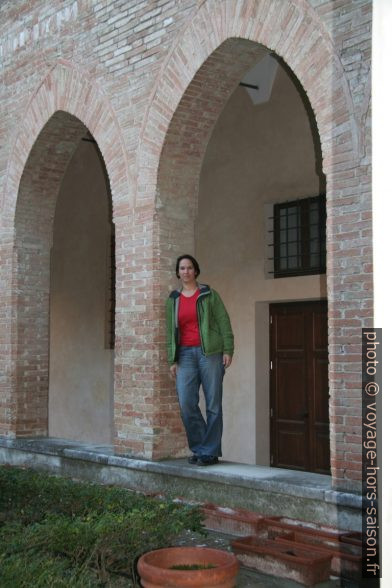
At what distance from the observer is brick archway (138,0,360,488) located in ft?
18.8

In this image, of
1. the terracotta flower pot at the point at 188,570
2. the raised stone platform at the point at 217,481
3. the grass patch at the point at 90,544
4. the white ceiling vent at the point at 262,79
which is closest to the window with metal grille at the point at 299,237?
the white ceiling vent at the point at 262,79

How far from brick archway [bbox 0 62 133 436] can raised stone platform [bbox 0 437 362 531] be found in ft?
2.66

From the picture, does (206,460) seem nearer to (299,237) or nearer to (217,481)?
(217,481)

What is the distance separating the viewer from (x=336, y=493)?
5.56 m

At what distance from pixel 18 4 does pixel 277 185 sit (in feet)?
12.5

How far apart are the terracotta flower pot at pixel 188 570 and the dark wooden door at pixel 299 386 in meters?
5.08

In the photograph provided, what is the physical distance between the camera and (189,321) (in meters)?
7.11

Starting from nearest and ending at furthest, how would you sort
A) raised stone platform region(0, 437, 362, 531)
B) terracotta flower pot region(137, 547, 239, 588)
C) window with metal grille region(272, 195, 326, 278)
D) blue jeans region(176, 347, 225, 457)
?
terracotta flower pot region(137, 547, 239, 588) < raised stone platform region(0, 437, 362, 531) < blue jeans region(176, 347, 225, 457) < window with metal grille region(272, 195, 326, 278)

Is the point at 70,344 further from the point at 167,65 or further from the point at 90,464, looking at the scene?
the point at 167,65

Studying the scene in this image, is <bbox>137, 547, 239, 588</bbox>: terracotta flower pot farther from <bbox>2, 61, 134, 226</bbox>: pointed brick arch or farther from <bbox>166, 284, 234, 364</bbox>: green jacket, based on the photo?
<bbox>2, 61, 134, 226</bbox>: pointed brick arch

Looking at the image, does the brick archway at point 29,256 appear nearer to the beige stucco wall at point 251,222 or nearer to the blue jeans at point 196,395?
the beige stucco wall at point 251,222

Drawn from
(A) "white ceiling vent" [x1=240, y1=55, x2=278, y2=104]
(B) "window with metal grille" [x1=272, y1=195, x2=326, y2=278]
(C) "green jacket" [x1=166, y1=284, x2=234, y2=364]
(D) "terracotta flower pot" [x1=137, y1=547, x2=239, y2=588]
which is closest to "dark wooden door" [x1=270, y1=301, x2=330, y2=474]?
A: (B) "window with metal grille" [x1=272, y1=195, x2=326, y2=278]

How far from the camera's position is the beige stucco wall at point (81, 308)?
12.4m

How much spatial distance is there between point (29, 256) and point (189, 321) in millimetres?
3534
